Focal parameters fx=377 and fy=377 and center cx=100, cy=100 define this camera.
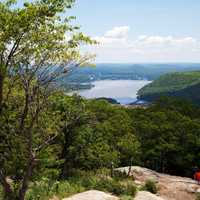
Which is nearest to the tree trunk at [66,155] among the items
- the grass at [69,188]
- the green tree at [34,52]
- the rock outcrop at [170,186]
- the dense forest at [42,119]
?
the dense forest at [42,119]

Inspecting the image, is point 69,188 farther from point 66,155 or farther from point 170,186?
point 170,186

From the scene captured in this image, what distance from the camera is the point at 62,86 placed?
13.2 m

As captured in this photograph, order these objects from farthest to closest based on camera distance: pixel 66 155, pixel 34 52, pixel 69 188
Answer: pixel 66 155 < pixel 69 188 < pixel 34 52

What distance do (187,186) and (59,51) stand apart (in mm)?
26378

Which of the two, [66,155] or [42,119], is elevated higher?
[42,119]

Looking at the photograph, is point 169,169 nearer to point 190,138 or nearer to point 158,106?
point 190,138

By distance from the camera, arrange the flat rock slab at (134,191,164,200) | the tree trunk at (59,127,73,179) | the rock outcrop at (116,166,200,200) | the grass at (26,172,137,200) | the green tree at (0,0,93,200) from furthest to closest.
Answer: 1. the tree trunk at (59,127,73,179)
2. the rock outcrop at (116,166,200,200)
3. the flat rock slab at (134,191,164,200)
4. the grass at (26,172,137,200)
5. the green tree at (0,0,93,200)

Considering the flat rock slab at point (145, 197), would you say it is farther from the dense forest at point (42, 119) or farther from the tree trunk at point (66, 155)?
the tree trunk at point (66, 155)

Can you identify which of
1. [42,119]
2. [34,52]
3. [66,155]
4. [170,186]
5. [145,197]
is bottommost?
[170,186]

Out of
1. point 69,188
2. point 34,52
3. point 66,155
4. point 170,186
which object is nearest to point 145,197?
point 69,188

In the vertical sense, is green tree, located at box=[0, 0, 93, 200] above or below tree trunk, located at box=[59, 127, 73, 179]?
above

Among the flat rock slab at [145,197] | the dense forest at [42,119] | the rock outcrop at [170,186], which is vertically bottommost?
the rock outcrop at [170,186]

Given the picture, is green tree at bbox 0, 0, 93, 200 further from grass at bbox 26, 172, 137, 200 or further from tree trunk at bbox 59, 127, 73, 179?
tree trunk at bbox 59, 127, 73, 179

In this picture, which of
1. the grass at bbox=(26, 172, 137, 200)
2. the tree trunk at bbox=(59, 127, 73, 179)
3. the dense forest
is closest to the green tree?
the dense forest
